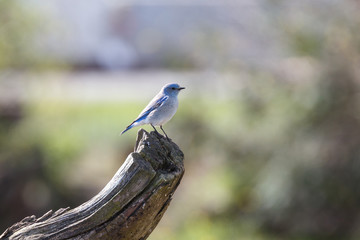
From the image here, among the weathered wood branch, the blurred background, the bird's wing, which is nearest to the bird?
the bird's wing

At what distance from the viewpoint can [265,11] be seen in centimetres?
873

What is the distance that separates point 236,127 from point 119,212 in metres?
6.31

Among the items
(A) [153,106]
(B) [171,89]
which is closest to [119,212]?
(A) [153,106]

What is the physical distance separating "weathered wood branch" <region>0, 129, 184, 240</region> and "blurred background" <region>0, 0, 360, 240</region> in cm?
544

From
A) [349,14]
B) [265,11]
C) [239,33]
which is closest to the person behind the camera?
[349,14]

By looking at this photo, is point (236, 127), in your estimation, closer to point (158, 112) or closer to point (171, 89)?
point (171, 89)

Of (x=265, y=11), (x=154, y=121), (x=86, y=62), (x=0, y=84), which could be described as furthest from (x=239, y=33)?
(x=86, y=62)

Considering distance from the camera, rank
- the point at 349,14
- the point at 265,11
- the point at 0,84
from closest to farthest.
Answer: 1. the point at 349,14
2. the point at 265,11
3. the point at 0,84

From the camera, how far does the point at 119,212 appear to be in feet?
10.0

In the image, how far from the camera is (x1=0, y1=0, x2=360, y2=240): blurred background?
825 centimetres

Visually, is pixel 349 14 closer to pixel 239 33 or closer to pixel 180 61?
pixel 239 33

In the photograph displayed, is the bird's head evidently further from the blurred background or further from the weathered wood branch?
the blurred background

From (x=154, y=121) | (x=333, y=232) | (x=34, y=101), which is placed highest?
(x=34, y=101)

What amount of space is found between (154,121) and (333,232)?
4.99 metres
